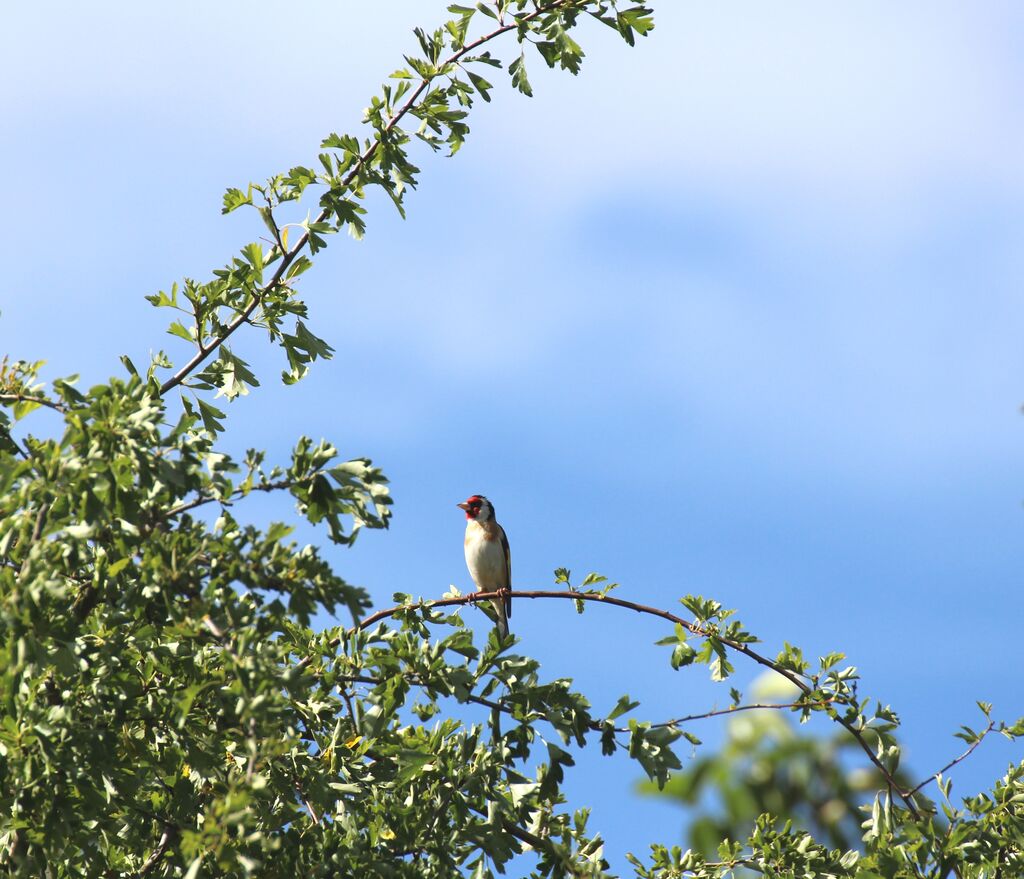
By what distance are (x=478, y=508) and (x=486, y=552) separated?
0.70 meters

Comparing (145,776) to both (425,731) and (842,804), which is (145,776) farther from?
(842,804)

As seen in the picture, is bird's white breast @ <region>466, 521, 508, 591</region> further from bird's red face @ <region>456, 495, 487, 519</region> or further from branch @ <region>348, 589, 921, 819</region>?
branch @ <region>348, 589, 921, 819</region>

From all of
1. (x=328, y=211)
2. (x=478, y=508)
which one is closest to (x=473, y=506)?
(x=478, y=508)

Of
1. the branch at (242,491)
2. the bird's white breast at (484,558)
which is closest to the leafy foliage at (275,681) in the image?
the branch at (242,491)

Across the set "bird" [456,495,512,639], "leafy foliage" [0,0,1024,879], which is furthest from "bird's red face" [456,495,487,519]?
"leafy foliage" [0,0,1024,879]

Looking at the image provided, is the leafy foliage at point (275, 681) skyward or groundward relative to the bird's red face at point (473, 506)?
groundward

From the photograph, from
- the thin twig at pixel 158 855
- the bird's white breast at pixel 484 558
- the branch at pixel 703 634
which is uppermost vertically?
the bird's white breast at pixel 484 558

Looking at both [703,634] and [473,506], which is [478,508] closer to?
[473,506]

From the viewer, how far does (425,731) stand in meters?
7.03

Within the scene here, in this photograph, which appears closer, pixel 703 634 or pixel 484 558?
pixel 703 634

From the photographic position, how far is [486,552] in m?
12.7

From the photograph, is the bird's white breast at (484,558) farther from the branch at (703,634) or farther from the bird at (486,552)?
the branch at (703,634)

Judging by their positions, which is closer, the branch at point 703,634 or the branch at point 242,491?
the branch at point 242,491

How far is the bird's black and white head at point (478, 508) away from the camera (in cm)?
1319
